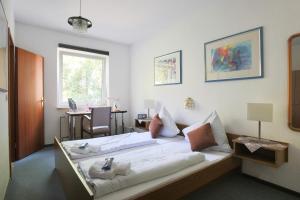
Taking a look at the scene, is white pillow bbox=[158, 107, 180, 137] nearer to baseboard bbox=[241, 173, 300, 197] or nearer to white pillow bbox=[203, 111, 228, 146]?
white pillow bbox=[203, 111, 228, 146]

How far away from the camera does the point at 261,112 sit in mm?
2086

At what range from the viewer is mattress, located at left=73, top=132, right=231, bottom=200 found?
1403 millimetres

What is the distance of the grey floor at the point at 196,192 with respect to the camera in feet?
6.81

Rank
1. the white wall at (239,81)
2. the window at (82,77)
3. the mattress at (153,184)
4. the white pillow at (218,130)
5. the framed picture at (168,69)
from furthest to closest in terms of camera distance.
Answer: the window at (82,77) < the framed picture at (168,69) < the white pillow at (218,130) < the white wall at (239,81) < the mattress at (153,184)

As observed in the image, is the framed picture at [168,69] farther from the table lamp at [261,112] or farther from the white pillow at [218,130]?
the table lamp at [261,112]

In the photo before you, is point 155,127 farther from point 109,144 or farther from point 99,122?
point 99,122

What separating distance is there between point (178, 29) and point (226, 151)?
237cm

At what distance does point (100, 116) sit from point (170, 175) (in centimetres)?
233

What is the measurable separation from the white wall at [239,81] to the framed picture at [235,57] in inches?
2.9

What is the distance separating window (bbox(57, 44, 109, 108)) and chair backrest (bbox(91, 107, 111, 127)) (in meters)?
1.03

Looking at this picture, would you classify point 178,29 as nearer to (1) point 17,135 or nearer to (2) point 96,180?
(2) point 96,180

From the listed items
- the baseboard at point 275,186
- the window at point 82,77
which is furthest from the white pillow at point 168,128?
the window at point 82,77

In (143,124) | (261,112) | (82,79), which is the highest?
(82,79)

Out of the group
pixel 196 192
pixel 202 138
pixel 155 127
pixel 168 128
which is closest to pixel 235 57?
pixel 202 138
